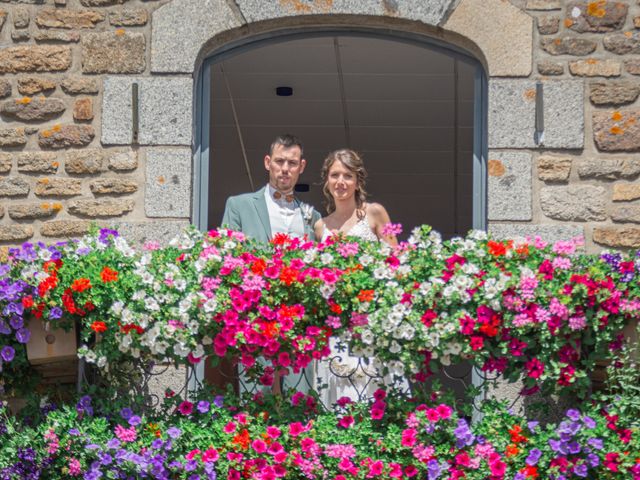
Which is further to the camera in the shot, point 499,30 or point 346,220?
point 499,30

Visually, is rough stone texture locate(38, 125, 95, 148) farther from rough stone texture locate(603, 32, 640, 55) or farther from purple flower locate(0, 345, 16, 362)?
rough stone texture locate(603, 32, 640, 55)

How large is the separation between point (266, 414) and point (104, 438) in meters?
0.74

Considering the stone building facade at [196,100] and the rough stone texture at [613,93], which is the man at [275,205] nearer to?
the stone building facade at [196,100]

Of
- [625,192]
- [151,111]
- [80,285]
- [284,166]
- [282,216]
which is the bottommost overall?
[80,285]

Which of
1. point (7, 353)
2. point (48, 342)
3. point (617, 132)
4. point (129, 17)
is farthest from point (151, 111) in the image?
point (617, 132)

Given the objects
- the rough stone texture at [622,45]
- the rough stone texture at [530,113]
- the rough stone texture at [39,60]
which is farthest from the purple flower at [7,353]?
the rough stone texture at [622,45]

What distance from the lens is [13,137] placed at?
8.04 metres

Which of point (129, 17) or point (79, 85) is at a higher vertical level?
point (129, 17)

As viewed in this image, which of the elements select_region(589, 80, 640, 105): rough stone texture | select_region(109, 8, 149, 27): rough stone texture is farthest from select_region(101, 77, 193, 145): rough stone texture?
select_region(589, 80, 640, 105): rough stone texture

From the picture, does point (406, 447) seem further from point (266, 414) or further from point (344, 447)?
point (266, 414)

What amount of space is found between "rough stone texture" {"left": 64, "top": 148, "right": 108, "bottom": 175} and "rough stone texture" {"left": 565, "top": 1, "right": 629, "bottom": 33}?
8.85 feet

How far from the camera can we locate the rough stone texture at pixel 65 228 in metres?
7.90

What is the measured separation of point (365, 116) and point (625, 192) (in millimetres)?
4897

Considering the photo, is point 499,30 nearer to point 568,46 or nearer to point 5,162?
point 568,46
